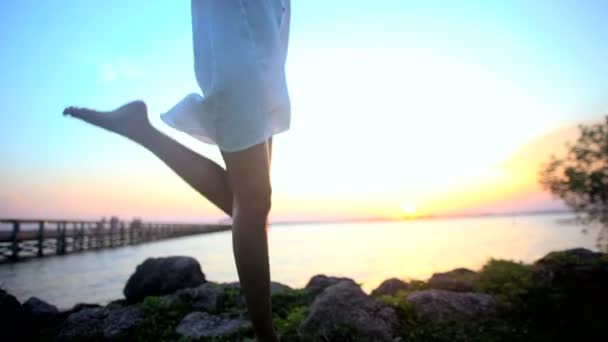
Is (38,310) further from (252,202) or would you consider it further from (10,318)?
(252,202)

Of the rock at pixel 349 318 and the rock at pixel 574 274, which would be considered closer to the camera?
the rock at pixel 349 318

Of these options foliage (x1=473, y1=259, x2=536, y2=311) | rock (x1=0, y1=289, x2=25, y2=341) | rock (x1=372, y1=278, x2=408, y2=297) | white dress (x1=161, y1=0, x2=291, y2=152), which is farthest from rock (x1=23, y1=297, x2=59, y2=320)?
foliage (x1=473, y1=259, x2=536, y2=311)

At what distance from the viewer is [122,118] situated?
5.82 ft

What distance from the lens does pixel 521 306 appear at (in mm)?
3410

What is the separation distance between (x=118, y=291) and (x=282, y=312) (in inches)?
224

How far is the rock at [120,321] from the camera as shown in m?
3.39

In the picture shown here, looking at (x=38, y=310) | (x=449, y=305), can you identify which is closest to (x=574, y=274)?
(x=449, y=305)

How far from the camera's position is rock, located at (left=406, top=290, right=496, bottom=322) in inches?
125

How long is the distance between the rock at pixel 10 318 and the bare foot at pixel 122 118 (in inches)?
96.2

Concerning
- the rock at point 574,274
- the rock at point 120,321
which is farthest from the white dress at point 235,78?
the rock at point 574,274

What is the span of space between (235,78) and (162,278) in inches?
269

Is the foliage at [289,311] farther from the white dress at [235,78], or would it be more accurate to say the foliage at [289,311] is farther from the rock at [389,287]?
the white dress at [235,78]

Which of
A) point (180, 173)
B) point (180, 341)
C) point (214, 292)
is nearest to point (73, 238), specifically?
point (214, 292)

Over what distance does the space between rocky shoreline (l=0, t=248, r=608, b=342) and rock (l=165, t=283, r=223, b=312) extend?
11 millimetres
